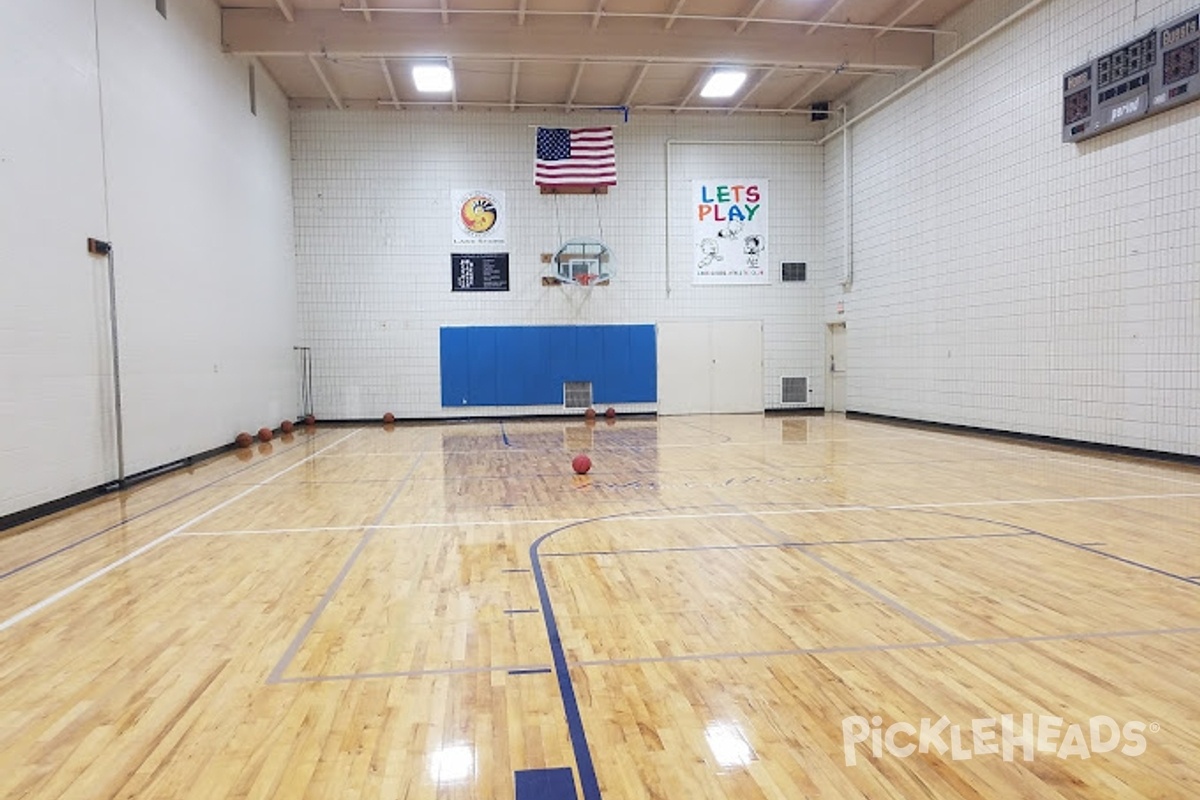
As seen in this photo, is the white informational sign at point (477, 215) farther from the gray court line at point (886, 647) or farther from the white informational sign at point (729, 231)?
the gray court line at point (886, 647)

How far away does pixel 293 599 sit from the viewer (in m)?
4.14

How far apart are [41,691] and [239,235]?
10.5 m

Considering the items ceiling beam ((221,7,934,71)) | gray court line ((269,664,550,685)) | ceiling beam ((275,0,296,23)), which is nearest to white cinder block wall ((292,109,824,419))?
ceiling beam ((221,7,934,71))

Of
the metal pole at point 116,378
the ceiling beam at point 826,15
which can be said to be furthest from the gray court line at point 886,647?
the ceiling beam at point 826,15

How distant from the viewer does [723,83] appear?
1488 centimetres

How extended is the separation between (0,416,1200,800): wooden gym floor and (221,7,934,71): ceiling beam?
840cm

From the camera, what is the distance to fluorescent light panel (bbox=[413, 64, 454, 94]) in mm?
13438

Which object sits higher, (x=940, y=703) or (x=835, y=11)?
(x=835, y=11)

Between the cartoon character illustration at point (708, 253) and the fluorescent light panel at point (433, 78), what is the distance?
20.3 feet

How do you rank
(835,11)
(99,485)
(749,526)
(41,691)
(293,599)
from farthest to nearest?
(835,11) < (99,485) < (749,526) < (293,599) < (41,691)

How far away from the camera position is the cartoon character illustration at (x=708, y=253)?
17.1m

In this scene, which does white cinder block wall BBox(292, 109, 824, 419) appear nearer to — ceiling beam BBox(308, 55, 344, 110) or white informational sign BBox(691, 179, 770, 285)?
white informational sign BBox(691, 179, 770, 285)

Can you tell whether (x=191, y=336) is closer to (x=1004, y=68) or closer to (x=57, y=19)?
(x=57, y=19)

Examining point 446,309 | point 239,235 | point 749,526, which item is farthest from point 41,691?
point 446,309
